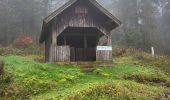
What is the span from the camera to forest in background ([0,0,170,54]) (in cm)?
5012

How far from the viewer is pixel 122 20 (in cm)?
5462

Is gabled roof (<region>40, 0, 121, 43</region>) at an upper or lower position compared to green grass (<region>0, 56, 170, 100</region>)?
upper

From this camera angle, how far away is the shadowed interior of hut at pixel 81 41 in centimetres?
2740

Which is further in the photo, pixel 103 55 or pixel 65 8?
pixel 103 55

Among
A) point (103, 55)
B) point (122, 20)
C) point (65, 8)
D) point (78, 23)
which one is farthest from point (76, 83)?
point (122, 20)

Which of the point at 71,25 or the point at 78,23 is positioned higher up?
the point at 78,23

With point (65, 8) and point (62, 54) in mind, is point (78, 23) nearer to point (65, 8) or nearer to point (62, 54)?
point (65, 8)

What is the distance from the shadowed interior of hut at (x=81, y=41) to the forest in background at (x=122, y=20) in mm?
16507

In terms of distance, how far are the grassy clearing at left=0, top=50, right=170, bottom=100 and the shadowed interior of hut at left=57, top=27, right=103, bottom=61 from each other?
15.8 ft

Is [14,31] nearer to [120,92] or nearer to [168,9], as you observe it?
[168,9]

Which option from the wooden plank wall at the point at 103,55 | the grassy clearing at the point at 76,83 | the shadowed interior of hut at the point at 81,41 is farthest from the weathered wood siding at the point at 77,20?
the grassy clearing at the point at 76,83

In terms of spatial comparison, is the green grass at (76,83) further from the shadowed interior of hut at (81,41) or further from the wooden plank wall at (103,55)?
the shadowed interior of hut at (81,41)

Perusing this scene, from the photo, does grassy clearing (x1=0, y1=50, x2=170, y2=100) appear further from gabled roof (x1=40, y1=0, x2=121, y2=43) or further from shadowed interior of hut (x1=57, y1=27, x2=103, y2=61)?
shadowed interior of hut (x1=57, y1=27, x2=103, y2=61)

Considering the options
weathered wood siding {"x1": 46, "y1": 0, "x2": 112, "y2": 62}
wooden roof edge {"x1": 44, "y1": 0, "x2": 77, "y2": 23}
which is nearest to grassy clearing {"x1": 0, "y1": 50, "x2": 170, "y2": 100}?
weathered wood siding {"x1": 46, "y1": 0, "x2": 112, "y2": 62}
